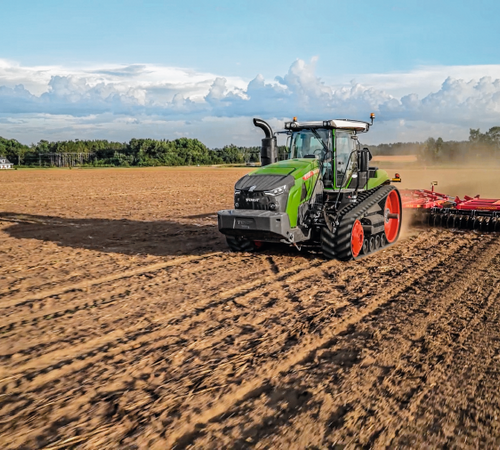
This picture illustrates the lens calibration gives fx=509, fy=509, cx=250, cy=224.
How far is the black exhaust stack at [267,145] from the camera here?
10.2 m

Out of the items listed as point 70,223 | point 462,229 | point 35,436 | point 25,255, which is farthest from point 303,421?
point 70,223

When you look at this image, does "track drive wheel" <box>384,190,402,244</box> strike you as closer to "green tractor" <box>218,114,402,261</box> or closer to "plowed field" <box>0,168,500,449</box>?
"green tractor" <box>218,114,402,261</box>

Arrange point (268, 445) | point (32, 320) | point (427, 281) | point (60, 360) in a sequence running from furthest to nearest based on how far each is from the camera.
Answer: point (427, 281)
point (32, 320)
point (60, 360)
point (268, 445)

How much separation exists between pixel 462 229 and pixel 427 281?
6.00m

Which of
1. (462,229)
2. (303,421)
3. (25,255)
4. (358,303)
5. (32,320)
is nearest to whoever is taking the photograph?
(303,421)

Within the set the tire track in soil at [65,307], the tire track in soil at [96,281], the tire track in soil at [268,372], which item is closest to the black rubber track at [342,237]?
the tire track in soil at [268,372]

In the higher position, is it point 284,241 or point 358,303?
point 284,241

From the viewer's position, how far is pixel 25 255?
10148 mm

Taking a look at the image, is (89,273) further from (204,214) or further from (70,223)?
(204,214)

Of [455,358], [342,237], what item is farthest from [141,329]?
[342,237]

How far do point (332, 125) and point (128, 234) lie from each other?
593cm

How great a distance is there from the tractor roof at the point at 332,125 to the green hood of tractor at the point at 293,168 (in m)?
0.67

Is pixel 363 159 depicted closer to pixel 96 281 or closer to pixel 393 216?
pixel 393 216

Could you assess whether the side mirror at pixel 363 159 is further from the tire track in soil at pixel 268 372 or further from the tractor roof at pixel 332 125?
the tire track in soil at pixel 268 372
